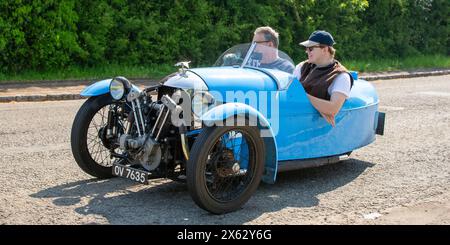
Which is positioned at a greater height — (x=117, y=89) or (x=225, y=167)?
(x=117, y=89)

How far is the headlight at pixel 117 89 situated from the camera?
6180 millimetres

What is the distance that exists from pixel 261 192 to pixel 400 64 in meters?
16.7

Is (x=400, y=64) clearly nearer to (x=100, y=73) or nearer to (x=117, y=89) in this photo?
(x=100, y=73)

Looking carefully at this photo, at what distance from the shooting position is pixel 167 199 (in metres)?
6.03

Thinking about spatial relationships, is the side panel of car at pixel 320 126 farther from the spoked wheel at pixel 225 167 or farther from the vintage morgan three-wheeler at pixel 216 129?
the spoked wheel at pixel 225 167

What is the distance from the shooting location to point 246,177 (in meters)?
5.78

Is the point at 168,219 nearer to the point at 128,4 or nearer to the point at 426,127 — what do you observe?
the point at 426,127

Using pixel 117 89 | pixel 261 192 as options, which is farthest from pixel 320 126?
pixel 117 89

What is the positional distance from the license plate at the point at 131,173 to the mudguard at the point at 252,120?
687mm

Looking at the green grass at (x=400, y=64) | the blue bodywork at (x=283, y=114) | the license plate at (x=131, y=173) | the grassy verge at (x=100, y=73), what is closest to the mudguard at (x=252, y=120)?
the blue bodywork at (x=283, y=114)

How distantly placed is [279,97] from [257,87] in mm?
221

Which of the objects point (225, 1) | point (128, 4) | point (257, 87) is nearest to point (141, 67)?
point (128, 4)
